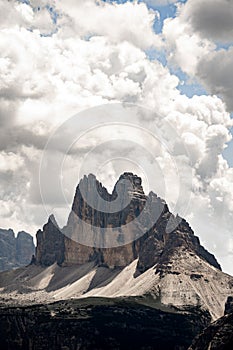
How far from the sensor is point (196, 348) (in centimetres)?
18450

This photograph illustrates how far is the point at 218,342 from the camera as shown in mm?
164000

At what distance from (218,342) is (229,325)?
62.8 feet

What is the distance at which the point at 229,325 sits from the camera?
182125 mm

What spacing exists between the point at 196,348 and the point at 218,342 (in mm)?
21981

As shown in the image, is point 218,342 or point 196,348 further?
point 196,348

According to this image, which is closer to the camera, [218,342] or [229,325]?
[218,342]
